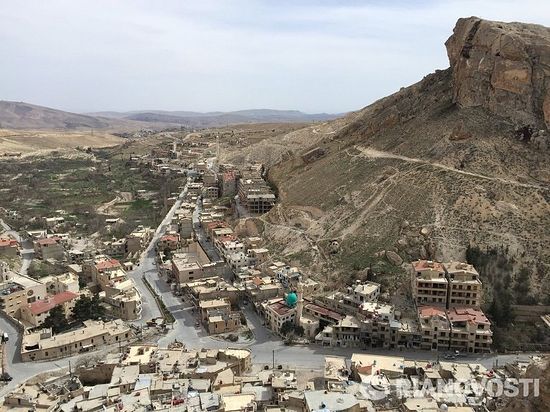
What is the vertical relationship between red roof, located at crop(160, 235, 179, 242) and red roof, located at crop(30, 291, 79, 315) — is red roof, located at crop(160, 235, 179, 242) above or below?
above

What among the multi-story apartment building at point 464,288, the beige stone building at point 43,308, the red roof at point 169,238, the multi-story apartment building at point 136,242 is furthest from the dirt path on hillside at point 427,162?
the beige stone building at point 43,308

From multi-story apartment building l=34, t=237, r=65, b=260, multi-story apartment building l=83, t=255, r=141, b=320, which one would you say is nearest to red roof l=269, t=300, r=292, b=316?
multi-story apartment building l=83, t=255, r=141, b=320

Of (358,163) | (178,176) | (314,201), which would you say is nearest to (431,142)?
(358,163)

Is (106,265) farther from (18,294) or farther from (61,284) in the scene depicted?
(18,294)

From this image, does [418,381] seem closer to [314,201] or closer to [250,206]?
[314,201]

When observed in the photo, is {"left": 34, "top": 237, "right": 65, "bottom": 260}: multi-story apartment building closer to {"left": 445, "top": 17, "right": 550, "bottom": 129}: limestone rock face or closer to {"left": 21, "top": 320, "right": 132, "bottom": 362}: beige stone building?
{"left": 21, "top": 320, "right": 132, "bottom": 362}: beige stone building

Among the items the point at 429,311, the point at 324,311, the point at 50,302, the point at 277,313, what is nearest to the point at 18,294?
the point at 50,302
